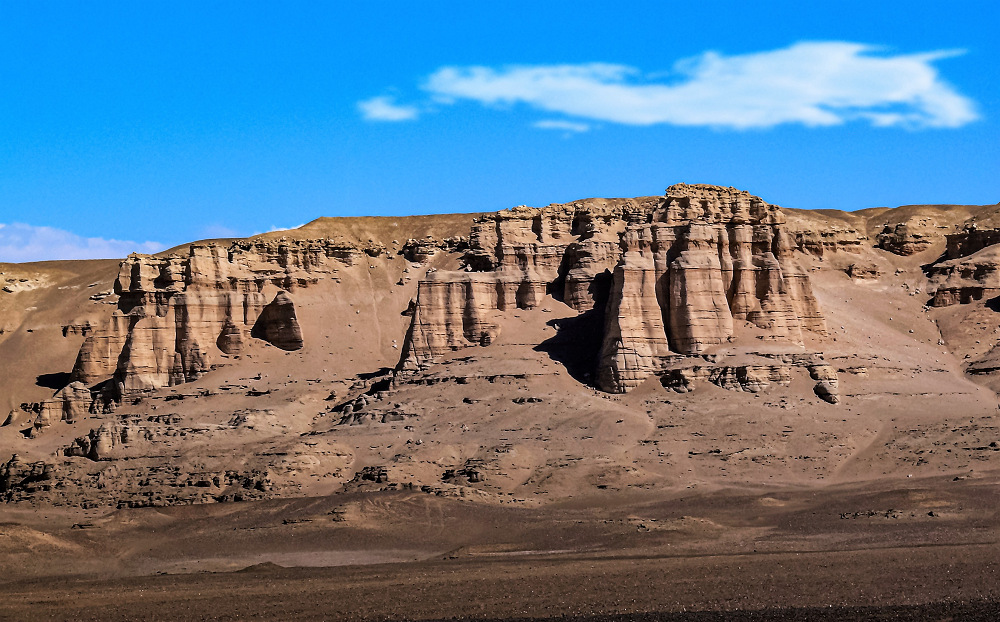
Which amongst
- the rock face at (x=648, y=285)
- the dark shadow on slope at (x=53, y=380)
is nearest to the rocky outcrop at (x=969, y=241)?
the rock face at (x=648, y=285)

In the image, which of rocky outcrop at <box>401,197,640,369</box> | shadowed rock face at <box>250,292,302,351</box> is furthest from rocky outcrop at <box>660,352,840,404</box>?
shadowed rock face at <box>250,292,302,351</box>

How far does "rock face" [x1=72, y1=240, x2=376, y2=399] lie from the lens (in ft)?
319

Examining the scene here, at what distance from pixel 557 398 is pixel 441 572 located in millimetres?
27949

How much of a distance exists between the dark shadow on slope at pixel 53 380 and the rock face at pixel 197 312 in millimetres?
10652

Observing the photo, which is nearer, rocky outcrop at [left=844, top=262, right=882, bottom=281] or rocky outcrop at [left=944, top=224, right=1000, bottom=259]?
rocky outcrop at [left=844, top=262, right=882, bottom=281]

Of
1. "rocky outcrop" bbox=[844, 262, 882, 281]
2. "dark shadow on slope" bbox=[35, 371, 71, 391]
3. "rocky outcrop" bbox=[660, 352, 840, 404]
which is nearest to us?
"rocky outcrop" bbox=[660, 352, 840, 404]

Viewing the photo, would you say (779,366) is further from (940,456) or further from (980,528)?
(980,528)

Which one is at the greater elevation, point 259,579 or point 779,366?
point 779,366

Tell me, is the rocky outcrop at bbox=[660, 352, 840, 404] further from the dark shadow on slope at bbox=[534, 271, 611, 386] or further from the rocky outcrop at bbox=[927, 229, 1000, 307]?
the rocky outcrop at bbox=[927, 229, 1000, 307]

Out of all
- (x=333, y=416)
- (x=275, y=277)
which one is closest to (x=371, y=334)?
(x=275, y=277)

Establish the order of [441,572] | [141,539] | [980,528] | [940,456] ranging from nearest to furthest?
[441,572] < [980,528] < [141,539] < [940,456]

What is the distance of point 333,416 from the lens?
85562 mm

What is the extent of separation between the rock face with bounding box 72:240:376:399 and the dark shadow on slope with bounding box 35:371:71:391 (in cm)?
1065

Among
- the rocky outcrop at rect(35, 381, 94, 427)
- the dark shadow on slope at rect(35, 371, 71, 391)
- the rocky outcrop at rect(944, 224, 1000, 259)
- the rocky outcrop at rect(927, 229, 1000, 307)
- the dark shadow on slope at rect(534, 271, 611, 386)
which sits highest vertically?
the rocky outcrop at rect(944, 224, 1000, 259)
